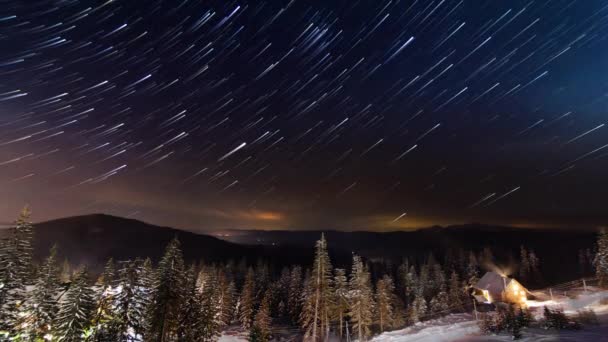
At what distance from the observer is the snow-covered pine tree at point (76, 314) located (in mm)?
29781

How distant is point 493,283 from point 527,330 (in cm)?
3298

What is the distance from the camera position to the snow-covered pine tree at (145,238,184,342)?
33781 millimetres

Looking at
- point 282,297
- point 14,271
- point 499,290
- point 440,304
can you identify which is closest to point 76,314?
point 14,271

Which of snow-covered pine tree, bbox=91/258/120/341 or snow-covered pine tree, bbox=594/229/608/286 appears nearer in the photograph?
snow-covered pine tree, bbox=91/258/120/341

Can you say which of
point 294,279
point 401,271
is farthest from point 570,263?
point 294,279

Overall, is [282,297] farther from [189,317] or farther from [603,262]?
[603,262]

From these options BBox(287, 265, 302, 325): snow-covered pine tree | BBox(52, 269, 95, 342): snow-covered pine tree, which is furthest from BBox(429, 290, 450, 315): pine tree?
BBox(52, 269, 95, 342): snow-covered pine tree

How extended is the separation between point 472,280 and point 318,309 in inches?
1501

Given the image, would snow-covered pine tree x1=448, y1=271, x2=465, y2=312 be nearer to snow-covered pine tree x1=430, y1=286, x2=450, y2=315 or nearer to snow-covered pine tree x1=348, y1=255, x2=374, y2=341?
snow-covered pine tree x1=430, y1=286, x2=450, y2=315

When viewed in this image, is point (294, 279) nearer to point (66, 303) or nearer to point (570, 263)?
point (66, 303)

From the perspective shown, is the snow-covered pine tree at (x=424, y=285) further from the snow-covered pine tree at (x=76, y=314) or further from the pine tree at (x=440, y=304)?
the snow-covered pine tree at (x=76, y=314)

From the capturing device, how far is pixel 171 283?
113 feet

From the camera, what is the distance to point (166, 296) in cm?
3394

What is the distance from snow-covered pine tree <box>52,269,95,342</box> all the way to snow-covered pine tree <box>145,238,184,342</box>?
16.9 feet
